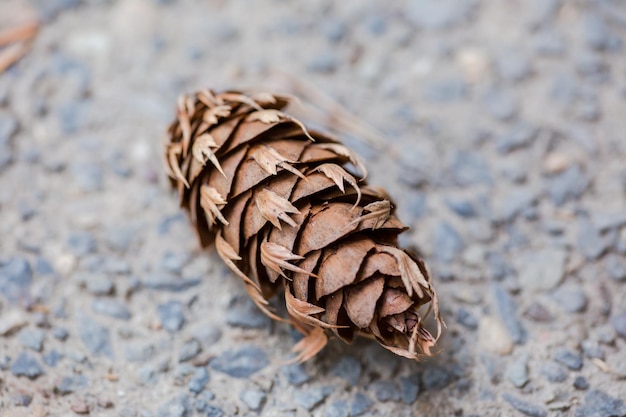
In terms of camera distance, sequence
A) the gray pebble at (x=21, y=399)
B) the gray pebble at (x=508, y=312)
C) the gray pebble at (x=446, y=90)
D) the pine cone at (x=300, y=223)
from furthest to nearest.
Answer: the gray pebble at (x=446, y=90) < the gray pebble at (x=508, y=312) < the gray pebble at (x=21, y=399) < the pine cone at (x=300, y=223)

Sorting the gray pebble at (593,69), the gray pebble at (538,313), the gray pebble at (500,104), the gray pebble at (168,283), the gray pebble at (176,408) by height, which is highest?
the gray pebble at (593,69)

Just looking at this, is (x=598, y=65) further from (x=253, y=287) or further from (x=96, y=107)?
(x=96, y=107)

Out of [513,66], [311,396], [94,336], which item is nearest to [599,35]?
[513,66]

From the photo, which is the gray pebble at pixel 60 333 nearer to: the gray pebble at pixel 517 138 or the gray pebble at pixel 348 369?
the gray pebble at pixel 348 369

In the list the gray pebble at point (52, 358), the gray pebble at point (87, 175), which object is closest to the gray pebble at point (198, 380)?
the gray pebble at point (52, 358)

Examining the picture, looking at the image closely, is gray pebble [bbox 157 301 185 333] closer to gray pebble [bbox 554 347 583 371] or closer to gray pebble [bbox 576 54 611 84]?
gray pebble [bbox 554 347 583 371]
